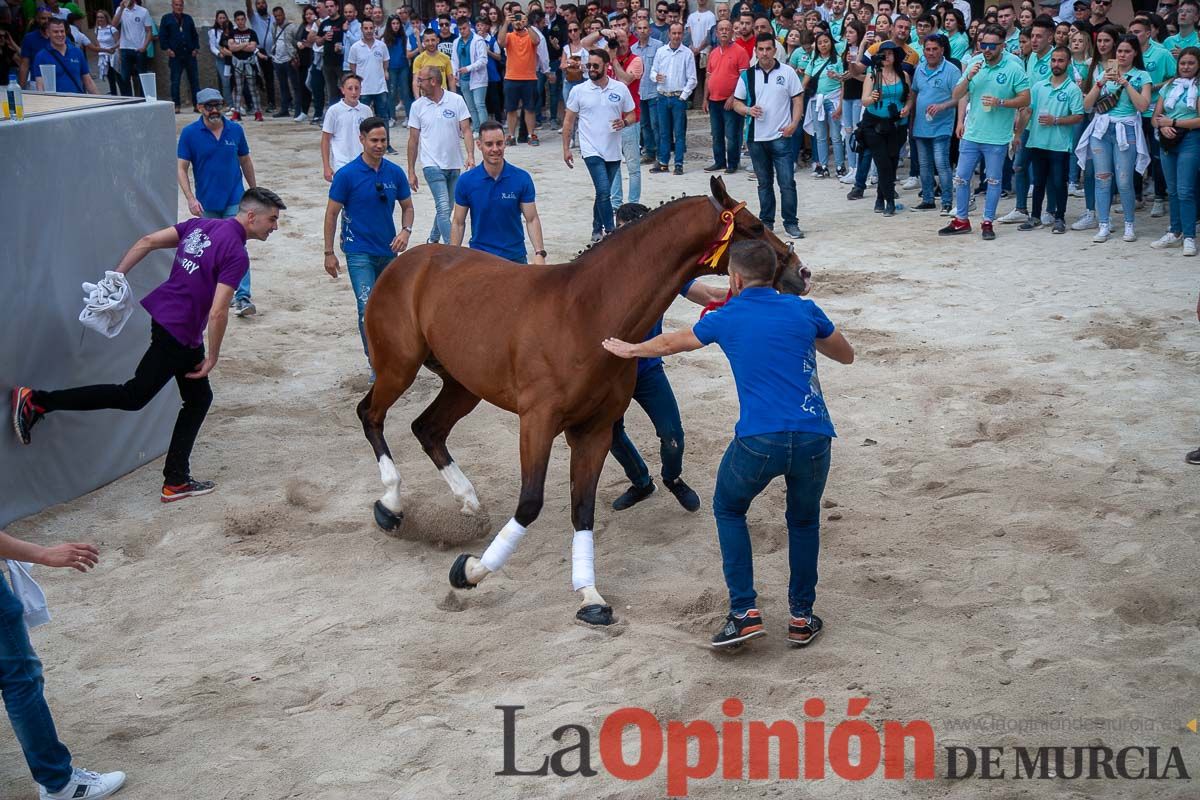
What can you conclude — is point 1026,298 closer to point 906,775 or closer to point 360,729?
point 906,775

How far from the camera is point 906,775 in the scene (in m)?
4.28

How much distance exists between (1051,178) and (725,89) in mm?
5048

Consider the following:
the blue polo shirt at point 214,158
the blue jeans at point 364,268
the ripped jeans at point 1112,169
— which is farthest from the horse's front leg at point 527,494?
the ripped jeans at point 1112,169

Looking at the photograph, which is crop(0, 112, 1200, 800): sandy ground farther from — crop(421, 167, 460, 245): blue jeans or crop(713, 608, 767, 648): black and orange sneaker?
crop(421, 167, 460, 245): blue jeans

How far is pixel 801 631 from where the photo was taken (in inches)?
205

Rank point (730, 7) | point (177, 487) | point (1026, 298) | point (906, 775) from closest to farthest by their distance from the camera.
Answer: point (906, 775), point (177, 487), point (1026, 298), point (730, 7)

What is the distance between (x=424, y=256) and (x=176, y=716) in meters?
2.97

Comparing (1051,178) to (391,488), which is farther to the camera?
(1051,178)

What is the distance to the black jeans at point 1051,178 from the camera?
1257cm

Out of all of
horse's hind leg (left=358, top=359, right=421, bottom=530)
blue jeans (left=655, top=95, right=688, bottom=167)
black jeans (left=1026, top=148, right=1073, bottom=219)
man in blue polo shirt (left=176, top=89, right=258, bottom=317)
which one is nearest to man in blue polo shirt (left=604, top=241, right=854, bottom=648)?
horse's hind leg (left=358, top=359, right=421, bottom=530)

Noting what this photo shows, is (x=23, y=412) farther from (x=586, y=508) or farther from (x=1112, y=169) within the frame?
(x=1112, y=169)

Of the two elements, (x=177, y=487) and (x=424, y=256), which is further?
(x=177, y=487)

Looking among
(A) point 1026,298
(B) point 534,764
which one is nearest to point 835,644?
(B) point 534,764

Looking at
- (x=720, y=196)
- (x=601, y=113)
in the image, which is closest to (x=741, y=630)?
(x=720, y=196)
